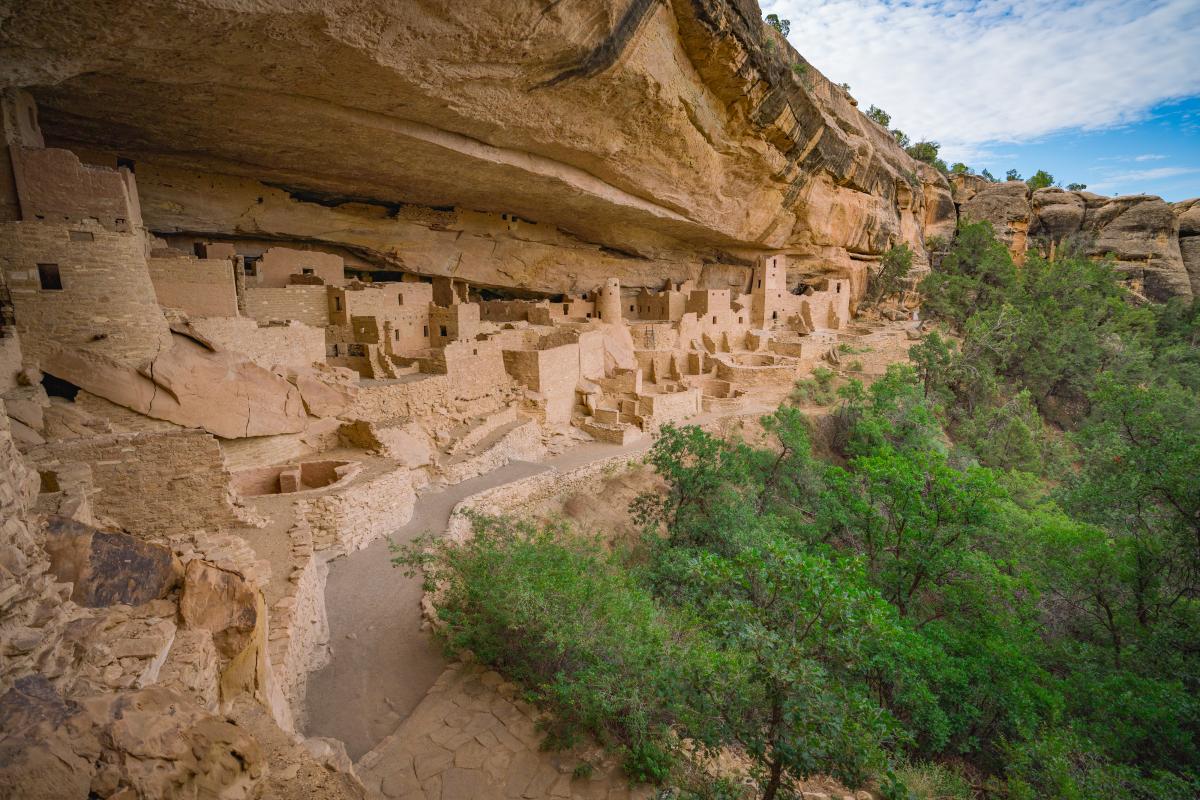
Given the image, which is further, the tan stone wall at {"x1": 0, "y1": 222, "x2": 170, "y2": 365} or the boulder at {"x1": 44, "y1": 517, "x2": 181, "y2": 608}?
the tan stone wall at {"x1": 0, "y1": 222, "x2": 170, "y2": 365}

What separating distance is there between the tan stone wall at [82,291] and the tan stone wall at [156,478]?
2380 millimetres

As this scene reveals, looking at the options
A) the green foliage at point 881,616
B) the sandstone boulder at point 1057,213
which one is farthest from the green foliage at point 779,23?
the sandstone boulder at point 1057,213

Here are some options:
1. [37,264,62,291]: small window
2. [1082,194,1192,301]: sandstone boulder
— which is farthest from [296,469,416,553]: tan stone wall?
[1082,194,1192,301]: sandstone boulder

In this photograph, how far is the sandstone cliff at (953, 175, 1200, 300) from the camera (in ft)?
94.7

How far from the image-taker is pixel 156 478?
5672mm

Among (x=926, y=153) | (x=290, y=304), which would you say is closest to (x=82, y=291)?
(x=290, y=304)

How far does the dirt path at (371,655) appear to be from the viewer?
5.06m

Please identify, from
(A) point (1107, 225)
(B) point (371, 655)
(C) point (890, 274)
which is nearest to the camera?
(B) point (371, 655)

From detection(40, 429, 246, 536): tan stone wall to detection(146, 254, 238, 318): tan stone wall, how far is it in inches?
163

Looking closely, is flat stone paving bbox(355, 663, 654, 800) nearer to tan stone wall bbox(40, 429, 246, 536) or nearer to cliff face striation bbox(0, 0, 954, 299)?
tan stone wall bbox(40, 429, 246, 536)

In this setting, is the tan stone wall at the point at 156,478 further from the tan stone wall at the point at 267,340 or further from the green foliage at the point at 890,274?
the green foliage at the point at 890,274

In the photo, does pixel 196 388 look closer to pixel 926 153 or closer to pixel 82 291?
pixel 82 291

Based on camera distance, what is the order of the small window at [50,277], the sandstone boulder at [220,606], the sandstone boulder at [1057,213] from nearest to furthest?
the sandstone boulder at [220,606], the small window at [50,277], the sandstone boulder at [1057,213]

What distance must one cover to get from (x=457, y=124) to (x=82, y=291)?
22.0 feet
